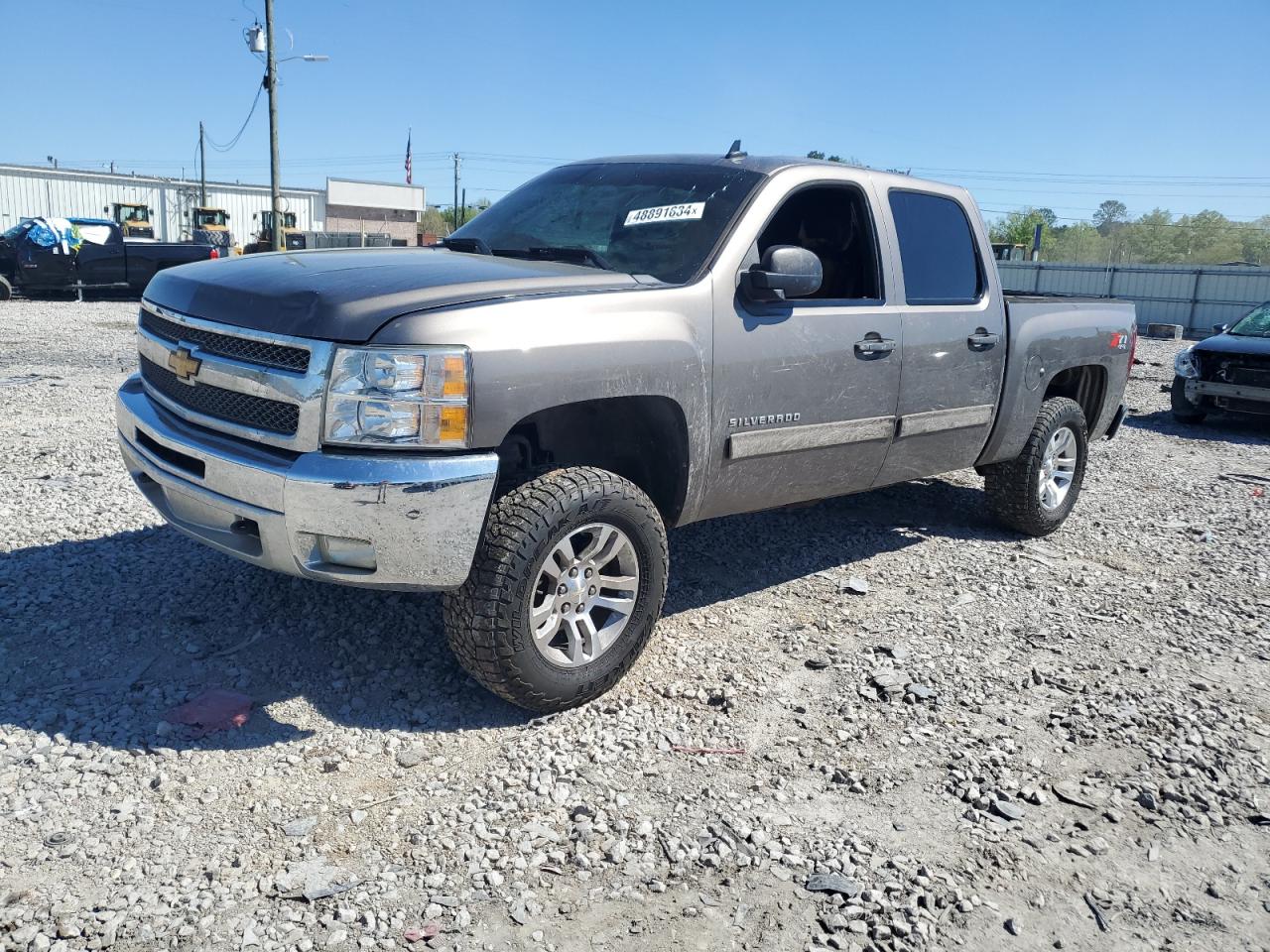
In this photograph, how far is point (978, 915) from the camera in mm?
2605

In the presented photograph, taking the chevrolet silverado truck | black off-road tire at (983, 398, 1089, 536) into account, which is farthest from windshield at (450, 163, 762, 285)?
the chevrolet silverado truck

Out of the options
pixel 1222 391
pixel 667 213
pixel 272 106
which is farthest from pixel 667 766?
pixel 272 106

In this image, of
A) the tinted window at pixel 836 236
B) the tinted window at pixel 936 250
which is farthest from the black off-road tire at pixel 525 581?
the tinted window at pixel 936 250

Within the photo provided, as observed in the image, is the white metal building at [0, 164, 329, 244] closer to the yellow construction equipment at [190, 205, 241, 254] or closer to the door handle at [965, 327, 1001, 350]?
the yellow construction equipment at [190, 205, 241, 254]

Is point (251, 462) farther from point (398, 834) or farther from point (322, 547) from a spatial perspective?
point (398, 834)

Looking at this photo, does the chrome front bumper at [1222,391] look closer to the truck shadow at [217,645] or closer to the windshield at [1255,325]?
the windshield at [1255,325]

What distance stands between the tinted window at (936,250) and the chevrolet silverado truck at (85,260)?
18957mm

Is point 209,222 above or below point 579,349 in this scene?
above

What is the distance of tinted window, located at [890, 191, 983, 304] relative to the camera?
4816 millimetres

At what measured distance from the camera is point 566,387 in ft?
10.9

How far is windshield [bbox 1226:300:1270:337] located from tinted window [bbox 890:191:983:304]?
842 cm

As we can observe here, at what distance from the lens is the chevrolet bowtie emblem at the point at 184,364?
3428mm

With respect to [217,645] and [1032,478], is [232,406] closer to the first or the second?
[217,645]

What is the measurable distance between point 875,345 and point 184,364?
111 inches
